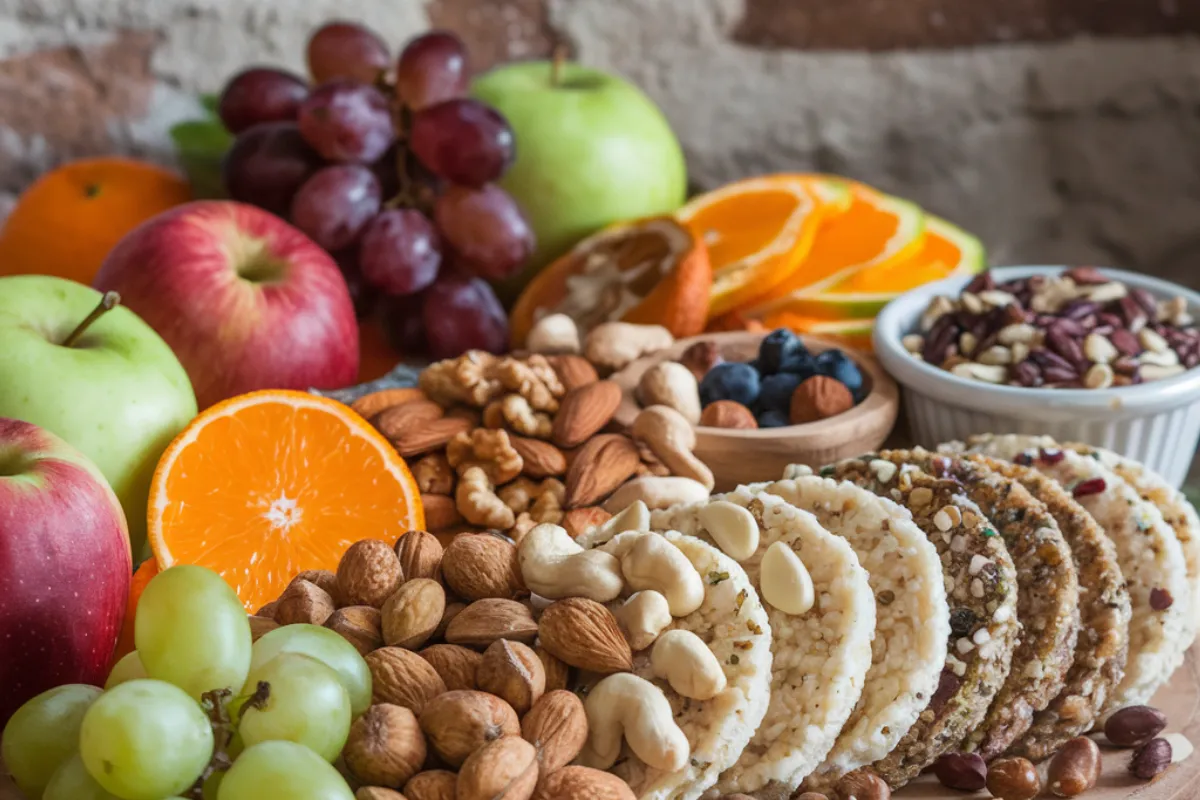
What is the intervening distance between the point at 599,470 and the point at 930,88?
1181 mm

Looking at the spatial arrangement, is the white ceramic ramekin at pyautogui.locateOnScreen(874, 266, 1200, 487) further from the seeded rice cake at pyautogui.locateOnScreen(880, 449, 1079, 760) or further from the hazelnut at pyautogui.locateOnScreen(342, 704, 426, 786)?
the hazelnut at pyautogui.locateOnScreen(342, 704, 426, 786)

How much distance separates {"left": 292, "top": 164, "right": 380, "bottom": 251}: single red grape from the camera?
1391mm

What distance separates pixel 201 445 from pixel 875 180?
4.51 ft

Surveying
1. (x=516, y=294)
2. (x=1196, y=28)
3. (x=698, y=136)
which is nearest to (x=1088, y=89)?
(x=1196, y=28)

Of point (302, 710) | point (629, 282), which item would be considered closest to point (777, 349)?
point (629, 282)

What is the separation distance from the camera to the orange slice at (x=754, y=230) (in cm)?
147

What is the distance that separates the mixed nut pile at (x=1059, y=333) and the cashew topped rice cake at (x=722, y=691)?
0.52 meters

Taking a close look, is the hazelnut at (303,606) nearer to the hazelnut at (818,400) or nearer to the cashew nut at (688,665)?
the cashew nut at (688,665)

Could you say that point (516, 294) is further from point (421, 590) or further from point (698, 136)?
point (421, 590)

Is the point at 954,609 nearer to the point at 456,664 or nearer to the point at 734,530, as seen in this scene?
the point at 734,530

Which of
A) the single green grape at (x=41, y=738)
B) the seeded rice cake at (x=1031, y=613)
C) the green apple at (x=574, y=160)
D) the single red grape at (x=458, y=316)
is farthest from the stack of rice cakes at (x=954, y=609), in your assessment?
the green apple at (x=574, y=160)

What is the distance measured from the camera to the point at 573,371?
1.22 m

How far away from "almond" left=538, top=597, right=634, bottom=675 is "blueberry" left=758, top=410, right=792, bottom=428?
0.47 meters

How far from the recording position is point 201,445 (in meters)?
1.04
